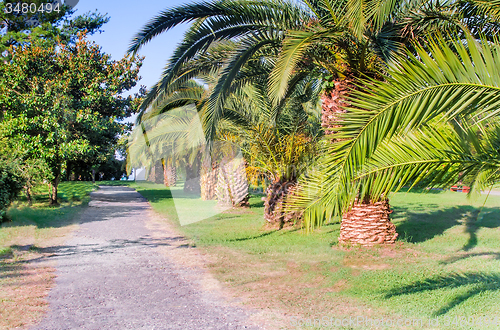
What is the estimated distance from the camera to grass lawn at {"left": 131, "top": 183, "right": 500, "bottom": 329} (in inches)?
168

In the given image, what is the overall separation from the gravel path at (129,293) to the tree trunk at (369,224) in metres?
3.17

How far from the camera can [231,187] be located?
48.6 ft

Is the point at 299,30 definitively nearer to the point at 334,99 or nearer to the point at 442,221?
the point at 334,99

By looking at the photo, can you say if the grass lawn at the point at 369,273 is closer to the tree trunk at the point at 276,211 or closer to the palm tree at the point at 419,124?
the tree trunk at the point at 276,211

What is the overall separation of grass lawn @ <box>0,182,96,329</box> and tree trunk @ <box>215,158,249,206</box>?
5.24 m

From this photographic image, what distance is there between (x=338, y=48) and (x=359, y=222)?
3.28m

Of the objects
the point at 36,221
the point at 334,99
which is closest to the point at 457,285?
the point at 334,99

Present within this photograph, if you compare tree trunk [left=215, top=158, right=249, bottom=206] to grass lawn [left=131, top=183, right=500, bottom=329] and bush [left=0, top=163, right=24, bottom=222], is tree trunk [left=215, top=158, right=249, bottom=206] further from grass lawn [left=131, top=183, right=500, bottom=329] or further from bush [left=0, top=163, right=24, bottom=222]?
bush [left=0, top=163, right=24, bottom=222]

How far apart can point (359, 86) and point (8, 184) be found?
917 cm

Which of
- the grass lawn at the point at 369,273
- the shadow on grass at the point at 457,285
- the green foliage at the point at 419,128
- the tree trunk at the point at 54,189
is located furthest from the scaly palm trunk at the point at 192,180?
the green foliage at the point at 419,128

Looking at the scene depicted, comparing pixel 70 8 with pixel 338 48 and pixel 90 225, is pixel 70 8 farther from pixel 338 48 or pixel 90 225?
pixel 338 48

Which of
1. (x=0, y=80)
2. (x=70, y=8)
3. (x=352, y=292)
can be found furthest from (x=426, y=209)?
(x=70, y=8)

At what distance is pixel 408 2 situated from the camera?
6.70 metres

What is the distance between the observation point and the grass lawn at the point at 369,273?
4277 mm
